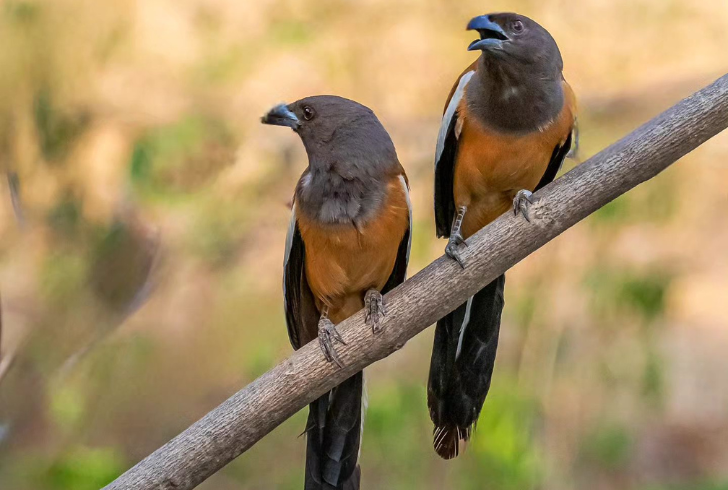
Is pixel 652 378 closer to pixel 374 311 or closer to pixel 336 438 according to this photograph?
pixel 336 438

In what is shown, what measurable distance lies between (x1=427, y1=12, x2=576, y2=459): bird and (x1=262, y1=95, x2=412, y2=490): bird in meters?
0.20

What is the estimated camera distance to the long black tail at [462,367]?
2.32 m

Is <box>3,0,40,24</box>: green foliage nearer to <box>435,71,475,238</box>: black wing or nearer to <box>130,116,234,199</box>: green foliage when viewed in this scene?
<box>130,116,234,199</box>: green foliage

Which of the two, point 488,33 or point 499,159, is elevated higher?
→ point 488,33

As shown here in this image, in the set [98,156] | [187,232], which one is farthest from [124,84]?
[187,232]

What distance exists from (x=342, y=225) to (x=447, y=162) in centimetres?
40

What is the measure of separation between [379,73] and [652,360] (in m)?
1.83

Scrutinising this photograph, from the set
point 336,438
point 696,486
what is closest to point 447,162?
point 336,438

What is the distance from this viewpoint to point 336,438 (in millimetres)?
2445

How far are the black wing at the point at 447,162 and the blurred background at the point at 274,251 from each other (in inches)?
41.6

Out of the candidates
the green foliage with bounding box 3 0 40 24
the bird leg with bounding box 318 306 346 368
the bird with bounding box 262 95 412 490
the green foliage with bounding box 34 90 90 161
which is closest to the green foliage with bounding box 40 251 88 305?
the green foliage with bounding box 34 90 90 161

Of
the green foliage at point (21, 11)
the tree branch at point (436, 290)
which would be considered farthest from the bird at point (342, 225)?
the green foliage at point (21, 11)

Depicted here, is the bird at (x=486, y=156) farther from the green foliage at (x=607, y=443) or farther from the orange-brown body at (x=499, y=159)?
the green foliage at (x=607, y=443)

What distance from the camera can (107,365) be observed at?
12.3 ft
